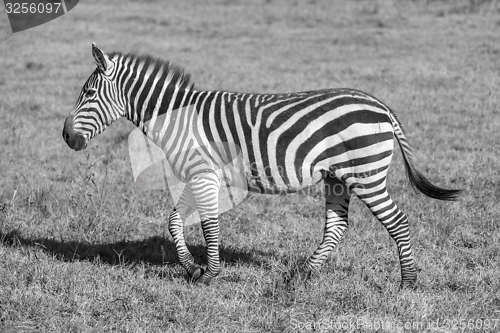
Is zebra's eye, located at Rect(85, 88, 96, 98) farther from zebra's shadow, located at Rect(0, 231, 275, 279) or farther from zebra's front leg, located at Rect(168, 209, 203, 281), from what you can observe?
zebra's shadow, located at Rect(0, 231, 275, 279)

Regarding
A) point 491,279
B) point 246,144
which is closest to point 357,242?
point 491,279

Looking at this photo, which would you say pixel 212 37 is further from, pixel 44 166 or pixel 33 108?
pixel 44 166

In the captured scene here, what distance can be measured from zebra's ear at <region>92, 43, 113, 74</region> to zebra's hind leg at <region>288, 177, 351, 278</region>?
7.60 ft

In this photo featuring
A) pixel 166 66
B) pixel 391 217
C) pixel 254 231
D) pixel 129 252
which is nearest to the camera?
pixel 391 217

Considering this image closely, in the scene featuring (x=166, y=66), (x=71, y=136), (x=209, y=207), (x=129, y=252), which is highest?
(x=166, y=66)

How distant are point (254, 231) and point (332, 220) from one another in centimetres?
124

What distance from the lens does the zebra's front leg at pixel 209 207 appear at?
5270 millimetres

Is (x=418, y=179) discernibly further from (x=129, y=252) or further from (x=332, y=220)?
(x=129, y=252)

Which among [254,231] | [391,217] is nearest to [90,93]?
[254,231]

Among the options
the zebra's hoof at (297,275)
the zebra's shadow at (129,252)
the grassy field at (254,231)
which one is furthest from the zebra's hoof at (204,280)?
the zebra's hoof at (297,275)

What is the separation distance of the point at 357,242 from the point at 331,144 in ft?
5.18

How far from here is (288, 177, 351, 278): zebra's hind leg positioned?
5.54m

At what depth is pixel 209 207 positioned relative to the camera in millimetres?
5305

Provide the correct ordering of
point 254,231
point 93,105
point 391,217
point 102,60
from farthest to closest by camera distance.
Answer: point 254,231 → point 93,105 → point 102,60 → point 391,217
